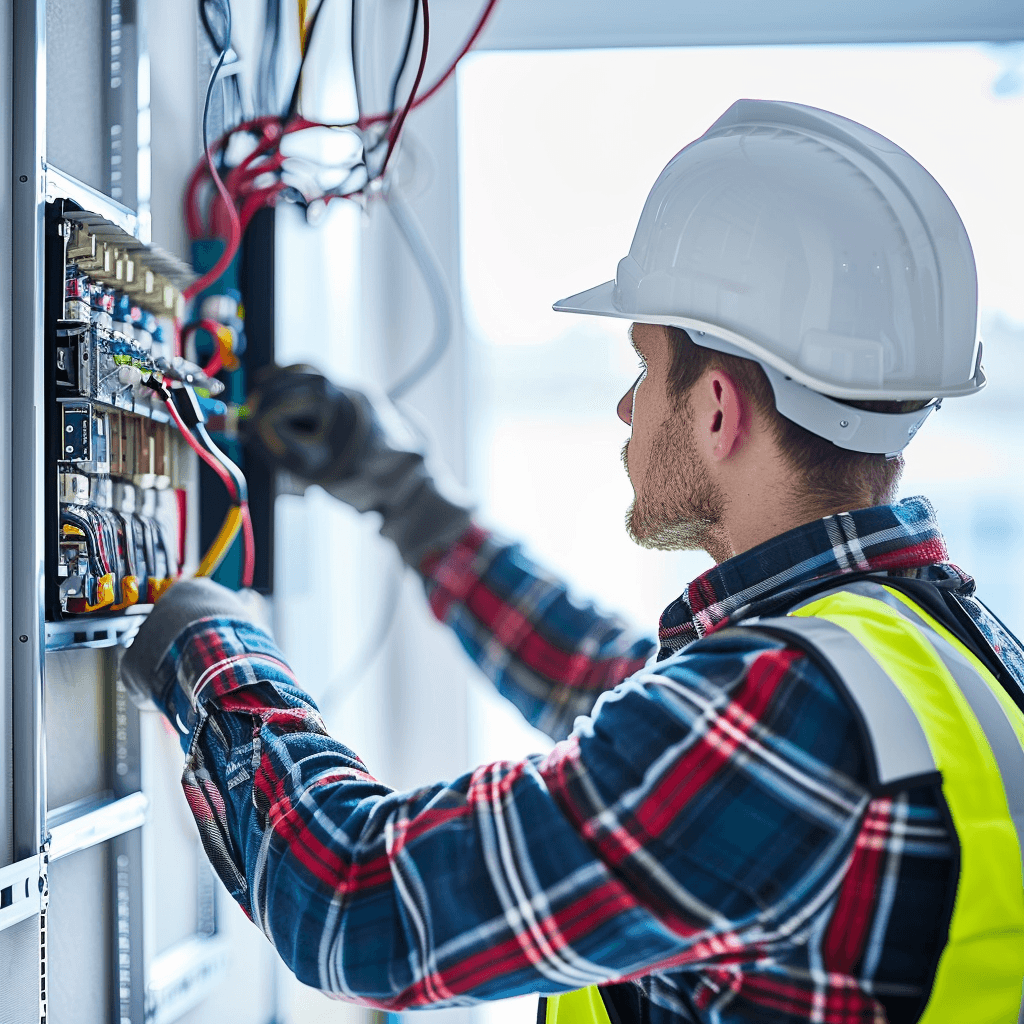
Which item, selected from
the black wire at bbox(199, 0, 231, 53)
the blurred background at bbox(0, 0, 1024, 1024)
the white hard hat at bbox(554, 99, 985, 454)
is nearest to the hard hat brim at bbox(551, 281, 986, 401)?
the white hard hat at bbox(554, 99, 985, 454)

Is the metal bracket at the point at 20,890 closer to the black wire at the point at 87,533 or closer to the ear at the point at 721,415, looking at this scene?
the black wire at the point at 87,533

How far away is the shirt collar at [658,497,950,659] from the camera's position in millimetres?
789

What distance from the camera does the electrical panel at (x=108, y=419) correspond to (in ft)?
2.85

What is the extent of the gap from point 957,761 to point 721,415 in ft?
1.12

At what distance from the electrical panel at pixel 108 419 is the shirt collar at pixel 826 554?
1.82ft

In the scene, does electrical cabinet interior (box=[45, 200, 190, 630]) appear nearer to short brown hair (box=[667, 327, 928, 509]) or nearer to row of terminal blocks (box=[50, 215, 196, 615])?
row of terminal blocks (box=[50, 215, 196, 615])

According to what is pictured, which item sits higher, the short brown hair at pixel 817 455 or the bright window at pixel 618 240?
the bright window at pixel 618 240

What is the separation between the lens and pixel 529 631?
1.36 meters

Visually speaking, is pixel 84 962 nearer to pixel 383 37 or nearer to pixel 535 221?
pixel 535 221

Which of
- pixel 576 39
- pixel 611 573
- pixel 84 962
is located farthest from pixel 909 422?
pixel 576 39

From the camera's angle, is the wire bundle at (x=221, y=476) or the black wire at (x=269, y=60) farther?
the black wire at (x=269, y=60)

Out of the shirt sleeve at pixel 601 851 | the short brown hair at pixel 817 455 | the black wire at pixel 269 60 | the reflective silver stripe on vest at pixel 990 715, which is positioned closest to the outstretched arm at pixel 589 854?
the shirt sleeve at pixel 601 851

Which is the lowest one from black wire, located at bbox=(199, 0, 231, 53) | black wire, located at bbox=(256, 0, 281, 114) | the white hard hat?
the white hard hat

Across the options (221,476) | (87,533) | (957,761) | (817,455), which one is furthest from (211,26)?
(957,761)
